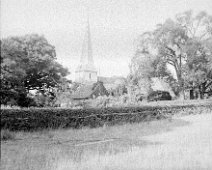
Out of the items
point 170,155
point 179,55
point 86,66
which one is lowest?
point 170,155

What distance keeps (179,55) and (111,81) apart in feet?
2.74

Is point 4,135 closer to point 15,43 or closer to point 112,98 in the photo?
point 15,43

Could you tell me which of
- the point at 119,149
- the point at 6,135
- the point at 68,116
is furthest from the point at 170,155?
the point at 6,135

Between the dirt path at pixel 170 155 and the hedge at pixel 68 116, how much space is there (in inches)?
11.2

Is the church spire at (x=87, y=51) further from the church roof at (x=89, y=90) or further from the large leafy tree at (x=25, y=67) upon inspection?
the large leafy tree at (x=25, y=67)

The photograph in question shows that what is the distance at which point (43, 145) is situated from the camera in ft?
11.2

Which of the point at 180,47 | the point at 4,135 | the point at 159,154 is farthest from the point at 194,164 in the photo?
the point at 4,135

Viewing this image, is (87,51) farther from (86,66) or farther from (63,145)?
(63,145)

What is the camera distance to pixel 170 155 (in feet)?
10.4

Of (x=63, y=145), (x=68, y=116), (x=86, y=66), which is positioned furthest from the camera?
(x=68, y=116)

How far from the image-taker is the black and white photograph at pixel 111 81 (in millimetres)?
2904

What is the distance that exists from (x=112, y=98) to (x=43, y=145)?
1.04 meters

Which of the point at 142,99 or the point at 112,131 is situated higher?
the point at 142,99

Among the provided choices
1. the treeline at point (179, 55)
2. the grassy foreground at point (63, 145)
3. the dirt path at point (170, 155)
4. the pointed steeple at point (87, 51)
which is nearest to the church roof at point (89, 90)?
the pointed steeple at point (87, 51)
